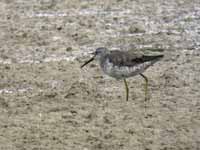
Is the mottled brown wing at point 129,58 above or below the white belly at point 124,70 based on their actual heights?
above

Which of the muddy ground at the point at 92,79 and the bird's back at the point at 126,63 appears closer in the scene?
the muddy ground at the point at 92,79

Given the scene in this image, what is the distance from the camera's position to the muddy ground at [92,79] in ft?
31.5

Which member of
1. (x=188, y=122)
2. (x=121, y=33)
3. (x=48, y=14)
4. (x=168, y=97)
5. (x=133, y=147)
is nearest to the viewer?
(x=133, y=147)

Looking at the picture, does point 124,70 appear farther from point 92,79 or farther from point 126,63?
point 92,79

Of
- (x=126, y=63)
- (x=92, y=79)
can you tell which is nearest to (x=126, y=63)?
(x=126, y=63)

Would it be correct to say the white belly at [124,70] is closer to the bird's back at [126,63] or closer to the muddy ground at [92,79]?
the bird's back at [126,63]

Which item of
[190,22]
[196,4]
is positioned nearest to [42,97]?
[190,22]

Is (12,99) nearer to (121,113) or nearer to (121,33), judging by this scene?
(121,113)

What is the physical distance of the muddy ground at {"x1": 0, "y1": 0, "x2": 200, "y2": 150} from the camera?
31.5 feet

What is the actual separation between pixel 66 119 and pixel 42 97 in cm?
87

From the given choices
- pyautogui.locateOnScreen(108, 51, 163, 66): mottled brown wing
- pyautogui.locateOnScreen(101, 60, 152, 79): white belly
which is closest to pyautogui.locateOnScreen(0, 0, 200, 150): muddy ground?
pyautogui.locateOnScreen(101, 60, 152, 79): white belly

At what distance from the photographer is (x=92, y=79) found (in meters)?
11.6

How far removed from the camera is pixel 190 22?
14.0m

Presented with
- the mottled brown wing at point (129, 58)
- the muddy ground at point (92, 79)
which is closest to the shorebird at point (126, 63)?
the mottled brown wing at point (129, 58)
